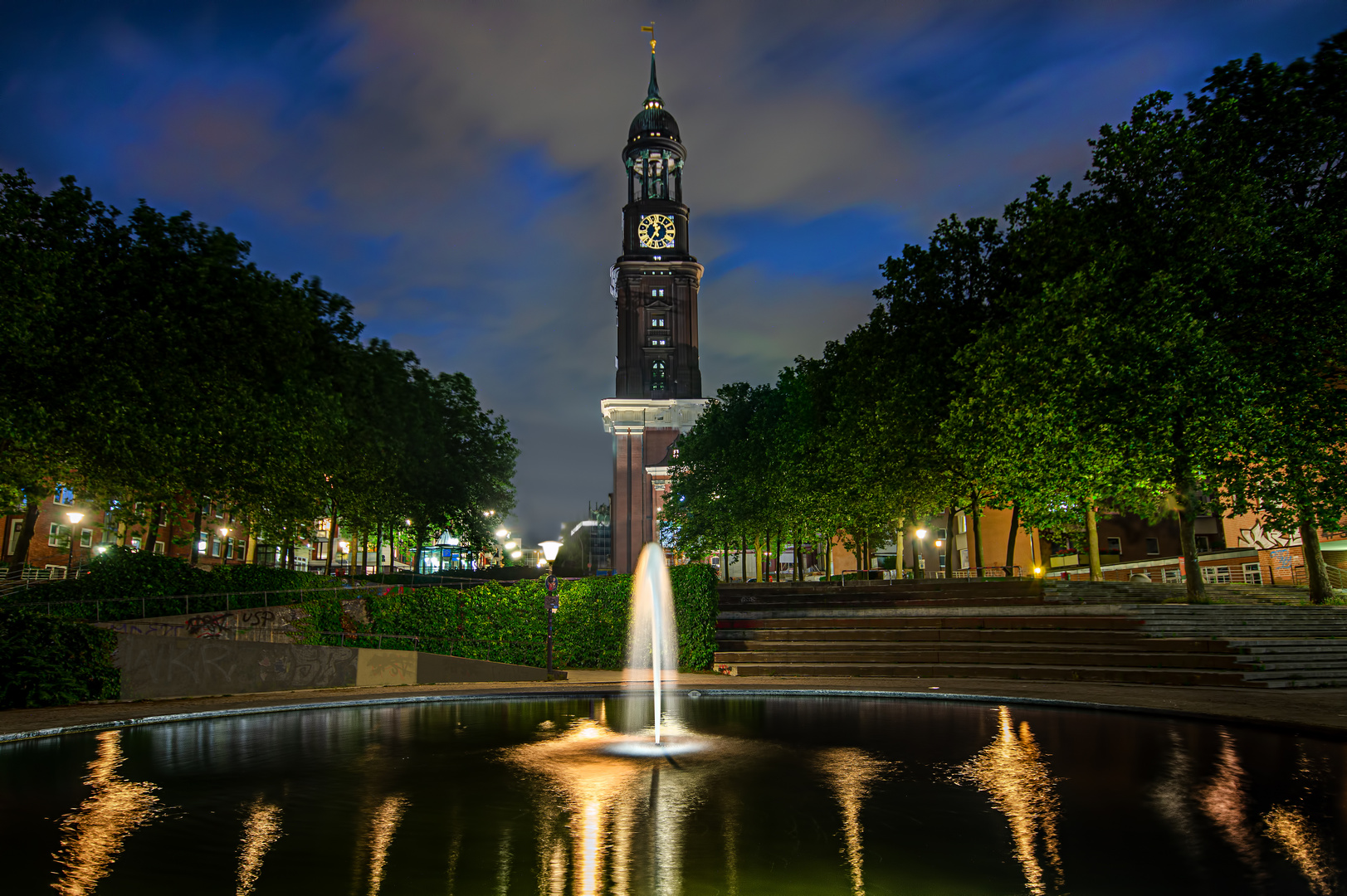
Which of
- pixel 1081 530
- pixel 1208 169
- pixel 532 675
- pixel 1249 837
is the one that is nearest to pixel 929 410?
pixel 1208 169

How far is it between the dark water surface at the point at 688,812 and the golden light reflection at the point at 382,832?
0.03 meters

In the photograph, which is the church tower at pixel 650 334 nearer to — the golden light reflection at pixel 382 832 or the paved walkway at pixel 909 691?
the paved walkway at pixel 909 691

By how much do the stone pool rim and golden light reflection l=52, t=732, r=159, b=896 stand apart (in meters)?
4.16

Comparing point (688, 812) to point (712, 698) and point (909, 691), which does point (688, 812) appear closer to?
point (712, 698)

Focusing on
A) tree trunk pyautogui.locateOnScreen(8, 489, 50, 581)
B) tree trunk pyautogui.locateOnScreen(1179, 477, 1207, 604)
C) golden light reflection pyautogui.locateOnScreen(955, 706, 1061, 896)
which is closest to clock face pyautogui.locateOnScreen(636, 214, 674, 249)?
tree trunk pyautogui.locateOnScreen(8, 489, 50, 581)

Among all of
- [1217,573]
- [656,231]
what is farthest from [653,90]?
[1217,573]

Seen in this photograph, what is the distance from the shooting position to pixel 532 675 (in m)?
24.7

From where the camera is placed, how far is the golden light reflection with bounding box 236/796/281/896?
19.1 ft

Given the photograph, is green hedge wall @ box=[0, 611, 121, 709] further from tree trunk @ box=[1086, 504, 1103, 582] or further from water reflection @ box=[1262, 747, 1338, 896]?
tree trunk @ box=[1086, 504, 1103, 582]

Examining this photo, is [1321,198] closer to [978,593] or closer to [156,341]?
[978,593]

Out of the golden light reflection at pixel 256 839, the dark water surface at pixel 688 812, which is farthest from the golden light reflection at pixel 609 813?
the golden light reflection at pixel 256 839

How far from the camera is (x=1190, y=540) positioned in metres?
25.8

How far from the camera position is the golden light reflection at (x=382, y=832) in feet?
19.2

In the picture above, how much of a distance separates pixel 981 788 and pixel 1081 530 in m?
46.1
